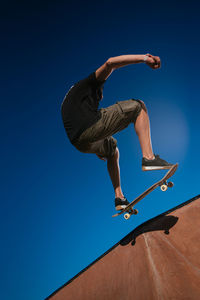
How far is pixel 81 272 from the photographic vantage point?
16.8 feet

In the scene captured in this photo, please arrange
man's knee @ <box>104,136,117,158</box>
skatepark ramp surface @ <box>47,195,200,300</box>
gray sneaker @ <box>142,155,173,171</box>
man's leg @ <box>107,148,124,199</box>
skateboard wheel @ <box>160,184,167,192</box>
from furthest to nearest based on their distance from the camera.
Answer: man's leg @ <box>107,148,124,199</box> < man's knee @ <box>104,136,117,158</box> < skateboard wheel @ <box>160,184,167,192</box> < gray sneaker @ <box>142,155,173,171</box> < skatepark ramp surface @ <box>47,195,200,300</box>

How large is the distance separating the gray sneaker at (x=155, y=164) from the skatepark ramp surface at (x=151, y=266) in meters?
1.45

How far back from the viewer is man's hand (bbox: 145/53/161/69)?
331 cm

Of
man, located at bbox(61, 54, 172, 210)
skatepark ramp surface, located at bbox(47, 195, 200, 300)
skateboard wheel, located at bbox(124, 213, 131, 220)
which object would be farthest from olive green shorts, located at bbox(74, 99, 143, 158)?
skatepark ramp surface, located at bbox(47, 195, 200, 300)

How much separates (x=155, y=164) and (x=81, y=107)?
1727 millimetres

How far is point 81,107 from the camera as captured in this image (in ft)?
Answer: 12.2

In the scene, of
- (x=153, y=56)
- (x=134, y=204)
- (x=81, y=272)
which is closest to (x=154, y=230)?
(x=134, y=204)

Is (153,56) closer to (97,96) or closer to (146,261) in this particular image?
(97,96)

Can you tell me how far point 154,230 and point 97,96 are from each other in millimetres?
3229

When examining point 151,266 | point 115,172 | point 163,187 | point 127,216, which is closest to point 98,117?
point 115,172

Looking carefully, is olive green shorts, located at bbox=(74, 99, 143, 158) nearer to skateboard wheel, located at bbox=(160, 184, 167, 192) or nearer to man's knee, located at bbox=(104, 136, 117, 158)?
man's knee, located at bbox=(104, 136, 117, 158)

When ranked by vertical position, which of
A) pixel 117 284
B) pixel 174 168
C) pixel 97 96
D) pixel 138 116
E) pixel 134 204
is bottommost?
pixel 117 284

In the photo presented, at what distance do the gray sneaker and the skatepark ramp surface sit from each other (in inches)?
57.0

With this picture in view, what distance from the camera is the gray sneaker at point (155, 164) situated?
11.7 feet
